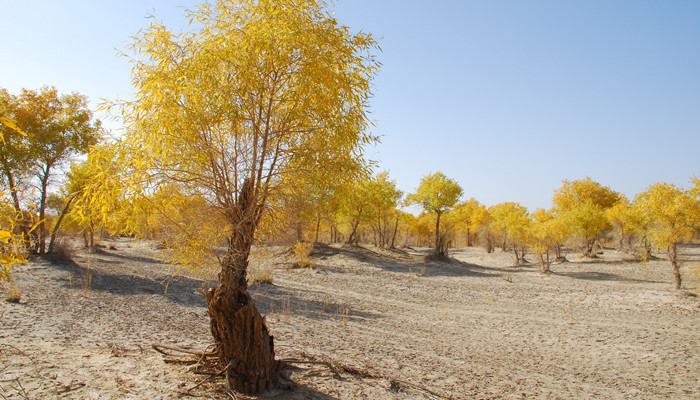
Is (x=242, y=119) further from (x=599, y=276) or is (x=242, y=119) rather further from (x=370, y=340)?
(x=599, y=276)

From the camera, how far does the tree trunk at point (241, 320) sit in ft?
15.4

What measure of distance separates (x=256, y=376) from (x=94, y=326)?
176 inches

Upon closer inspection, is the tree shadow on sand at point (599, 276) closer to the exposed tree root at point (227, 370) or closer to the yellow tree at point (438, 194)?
the yellow tree at point (438, 194)

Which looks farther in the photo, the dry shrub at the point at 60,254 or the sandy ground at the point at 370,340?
the dry shrub at the point at 60,254

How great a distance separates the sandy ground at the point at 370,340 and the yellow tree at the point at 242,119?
939 mm

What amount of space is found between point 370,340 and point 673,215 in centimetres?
1472

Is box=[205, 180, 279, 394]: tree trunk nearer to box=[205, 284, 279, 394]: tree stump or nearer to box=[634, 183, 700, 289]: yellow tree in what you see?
box=[205, 284, 279, 394]: tree stump

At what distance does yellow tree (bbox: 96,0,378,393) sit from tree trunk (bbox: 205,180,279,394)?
→ 0.01 metres

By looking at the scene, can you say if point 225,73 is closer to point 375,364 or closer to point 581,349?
point 375,364

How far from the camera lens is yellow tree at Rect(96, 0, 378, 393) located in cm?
477

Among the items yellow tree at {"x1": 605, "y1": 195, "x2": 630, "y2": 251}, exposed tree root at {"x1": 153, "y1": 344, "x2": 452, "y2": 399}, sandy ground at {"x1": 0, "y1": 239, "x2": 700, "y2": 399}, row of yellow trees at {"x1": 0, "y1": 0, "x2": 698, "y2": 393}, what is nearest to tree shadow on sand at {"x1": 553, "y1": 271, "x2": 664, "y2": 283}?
sandy ground at {"x1": 0, "y1": 239, "x2": 700, "y2": 399}

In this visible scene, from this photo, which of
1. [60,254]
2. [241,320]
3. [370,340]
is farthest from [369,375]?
[60,254]

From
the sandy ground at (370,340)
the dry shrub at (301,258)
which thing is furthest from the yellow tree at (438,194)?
the sandy ground at (370,340)

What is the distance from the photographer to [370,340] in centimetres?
854
